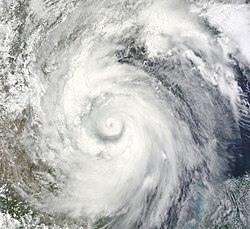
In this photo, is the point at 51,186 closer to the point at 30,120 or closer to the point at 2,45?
the point at 30,120

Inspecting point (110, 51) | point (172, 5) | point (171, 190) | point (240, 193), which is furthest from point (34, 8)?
point (240, 193)

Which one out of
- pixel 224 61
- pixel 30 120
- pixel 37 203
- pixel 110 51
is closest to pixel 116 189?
pixel 37 203

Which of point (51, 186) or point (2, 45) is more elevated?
point (2, 45)

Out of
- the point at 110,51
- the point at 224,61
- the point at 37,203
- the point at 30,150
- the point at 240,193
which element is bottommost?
the point at 240,193

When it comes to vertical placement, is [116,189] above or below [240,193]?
above

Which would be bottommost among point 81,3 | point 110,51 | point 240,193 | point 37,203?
point 240,193

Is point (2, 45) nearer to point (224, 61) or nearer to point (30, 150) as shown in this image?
point (30, 150)
